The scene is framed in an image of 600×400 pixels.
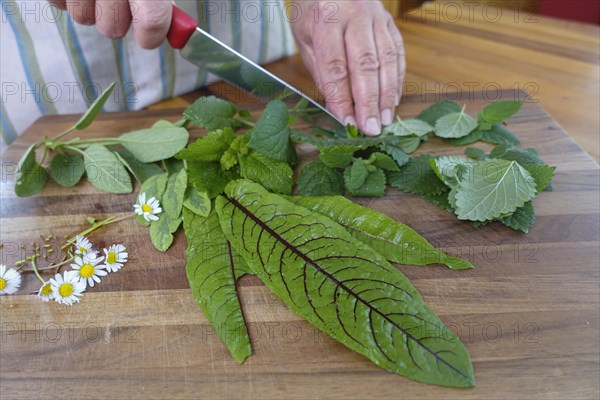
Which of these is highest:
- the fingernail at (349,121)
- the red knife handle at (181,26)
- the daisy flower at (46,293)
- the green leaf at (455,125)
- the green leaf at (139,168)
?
the red knife handle at (181,26)

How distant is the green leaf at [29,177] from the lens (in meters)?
0.86

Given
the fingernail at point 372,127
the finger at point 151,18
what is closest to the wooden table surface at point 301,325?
the fingernail at point 372,127

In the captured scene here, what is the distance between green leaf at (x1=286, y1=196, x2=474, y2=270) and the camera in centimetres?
71

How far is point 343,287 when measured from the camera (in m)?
0.63

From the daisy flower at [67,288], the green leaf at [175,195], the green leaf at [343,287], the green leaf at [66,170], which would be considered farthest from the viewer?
the green leaf at [66,170]

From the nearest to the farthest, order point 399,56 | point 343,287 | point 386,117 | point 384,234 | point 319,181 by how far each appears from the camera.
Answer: point 343,287
point 384,234
point 319,181
point 386,117
point 399,56

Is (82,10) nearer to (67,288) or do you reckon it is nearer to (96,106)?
(96,106)

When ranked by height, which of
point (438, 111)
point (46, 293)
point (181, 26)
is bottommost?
point (46, 293)

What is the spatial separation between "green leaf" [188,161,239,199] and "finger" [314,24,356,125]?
0.34 metres

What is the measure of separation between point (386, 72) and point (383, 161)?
1.07 feet

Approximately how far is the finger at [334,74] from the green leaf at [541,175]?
384mm

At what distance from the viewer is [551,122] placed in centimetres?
102

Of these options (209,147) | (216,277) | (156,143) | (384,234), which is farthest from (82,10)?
(384,234)

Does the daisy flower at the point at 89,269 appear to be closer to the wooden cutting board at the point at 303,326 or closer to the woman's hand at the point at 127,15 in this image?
the wooden cutting board at the point at 303,326
